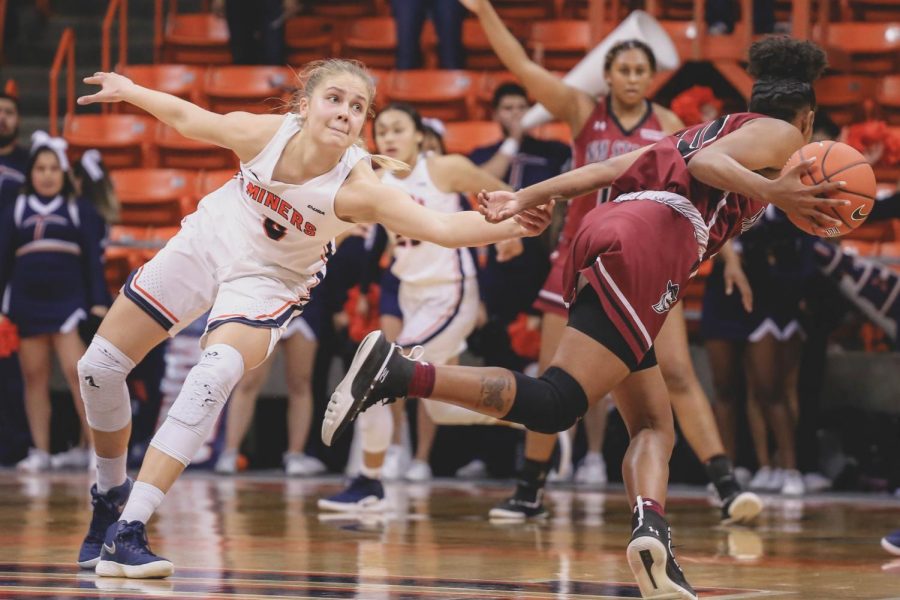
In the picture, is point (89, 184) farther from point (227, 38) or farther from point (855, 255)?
point (855, 255)

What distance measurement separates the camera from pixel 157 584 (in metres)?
4.97

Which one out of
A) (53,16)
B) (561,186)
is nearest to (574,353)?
(561,186)

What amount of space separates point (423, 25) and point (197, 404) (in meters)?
7.60

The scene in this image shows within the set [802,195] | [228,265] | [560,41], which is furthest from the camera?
[560,41]

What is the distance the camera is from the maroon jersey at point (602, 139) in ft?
24.8

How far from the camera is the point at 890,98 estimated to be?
445 inches

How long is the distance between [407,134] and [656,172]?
3513mm

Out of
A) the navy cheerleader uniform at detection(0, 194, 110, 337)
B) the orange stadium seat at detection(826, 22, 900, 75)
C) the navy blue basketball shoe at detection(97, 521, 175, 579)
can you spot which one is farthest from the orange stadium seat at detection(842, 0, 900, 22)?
the navy blue basketball shoe at detection(97, 521, 175, 579)

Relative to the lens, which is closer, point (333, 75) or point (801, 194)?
point (801, 194)

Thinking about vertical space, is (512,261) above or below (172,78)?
below

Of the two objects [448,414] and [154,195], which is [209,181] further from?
[448,414]

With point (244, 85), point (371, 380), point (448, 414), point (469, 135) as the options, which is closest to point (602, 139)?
point (448, 414)

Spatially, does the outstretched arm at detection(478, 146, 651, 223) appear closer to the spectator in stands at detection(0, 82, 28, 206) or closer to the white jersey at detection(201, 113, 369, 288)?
the white jersey at detection(201, 113, 369, 288)

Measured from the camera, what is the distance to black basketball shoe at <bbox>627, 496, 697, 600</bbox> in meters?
4.57
